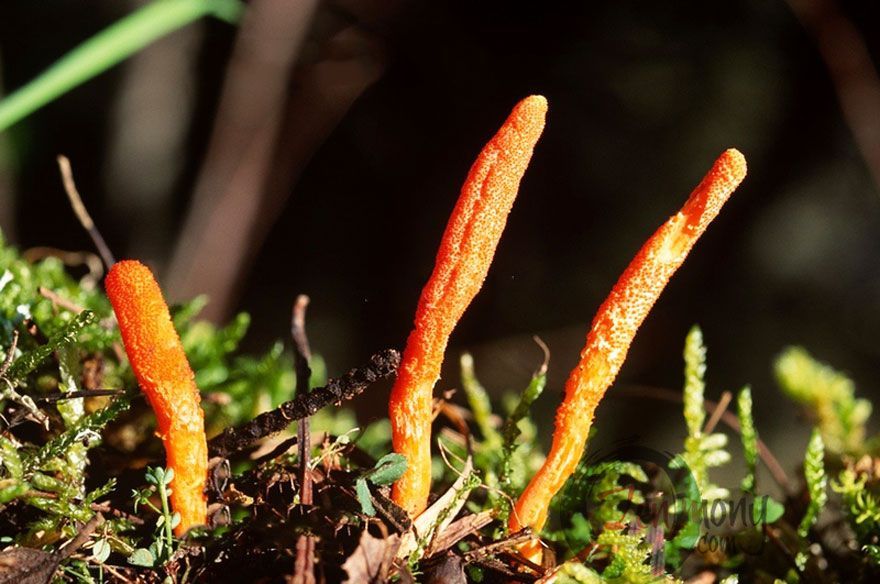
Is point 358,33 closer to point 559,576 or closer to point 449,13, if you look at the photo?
point 449,13

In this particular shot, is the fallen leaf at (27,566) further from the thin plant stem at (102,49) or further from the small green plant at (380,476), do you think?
the thin plant stem at (102,49)

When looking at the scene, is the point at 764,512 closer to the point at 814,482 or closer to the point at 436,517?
the point at 814,482

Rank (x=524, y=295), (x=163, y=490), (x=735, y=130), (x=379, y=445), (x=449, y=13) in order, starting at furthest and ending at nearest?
(x=524, y=295) < (x=449, y=13) < (x=735, y=130) < (x=379, y=445) < (x=163, y=490)

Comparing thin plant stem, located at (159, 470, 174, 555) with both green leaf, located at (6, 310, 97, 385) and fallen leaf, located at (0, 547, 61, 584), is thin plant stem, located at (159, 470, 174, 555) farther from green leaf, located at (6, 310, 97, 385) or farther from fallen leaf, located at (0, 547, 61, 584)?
green leaf, located at (6, 310, 97, 385)


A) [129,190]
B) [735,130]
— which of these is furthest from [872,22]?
[129,190]

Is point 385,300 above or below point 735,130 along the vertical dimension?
below

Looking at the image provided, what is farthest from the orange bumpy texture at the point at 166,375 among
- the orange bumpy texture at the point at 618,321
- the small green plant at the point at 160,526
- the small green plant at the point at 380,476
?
the orange bumpy texture at the point at 618,321

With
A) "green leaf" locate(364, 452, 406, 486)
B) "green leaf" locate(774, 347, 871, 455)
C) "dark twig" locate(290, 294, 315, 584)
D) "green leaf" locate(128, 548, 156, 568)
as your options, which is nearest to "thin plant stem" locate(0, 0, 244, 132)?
"dark twig" locate(290, 294, 315, 584)

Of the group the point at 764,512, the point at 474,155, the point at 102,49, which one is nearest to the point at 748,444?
the point at 764,512
